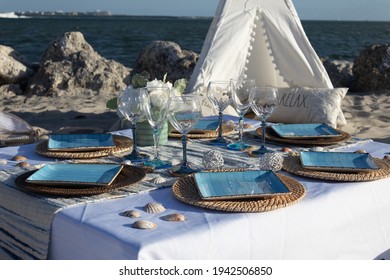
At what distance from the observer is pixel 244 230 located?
1.65 metres

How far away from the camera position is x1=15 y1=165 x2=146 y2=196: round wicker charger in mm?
1846

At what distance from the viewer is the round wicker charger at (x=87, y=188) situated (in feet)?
6.06

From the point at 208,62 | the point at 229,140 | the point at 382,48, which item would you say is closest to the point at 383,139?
the point at 208,62

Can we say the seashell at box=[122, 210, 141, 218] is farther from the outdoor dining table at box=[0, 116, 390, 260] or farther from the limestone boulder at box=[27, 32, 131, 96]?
the limestone boulder at box=[27, 32, 131, 96]

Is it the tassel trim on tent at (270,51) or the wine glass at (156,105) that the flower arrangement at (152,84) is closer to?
the wine glass at (156,105)

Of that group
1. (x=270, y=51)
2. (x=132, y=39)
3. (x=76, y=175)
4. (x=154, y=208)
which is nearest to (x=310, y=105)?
(x=270, y=51)

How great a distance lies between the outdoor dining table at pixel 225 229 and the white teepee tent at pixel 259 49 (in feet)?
8.73

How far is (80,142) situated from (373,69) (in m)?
6.23

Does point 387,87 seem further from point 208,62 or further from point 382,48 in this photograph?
point 208,62

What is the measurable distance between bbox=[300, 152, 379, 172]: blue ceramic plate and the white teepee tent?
239 centimetres

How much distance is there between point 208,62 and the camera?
4617 mm

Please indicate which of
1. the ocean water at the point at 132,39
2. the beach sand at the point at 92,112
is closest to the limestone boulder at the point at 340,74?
the beach sand at the point at 92,112
